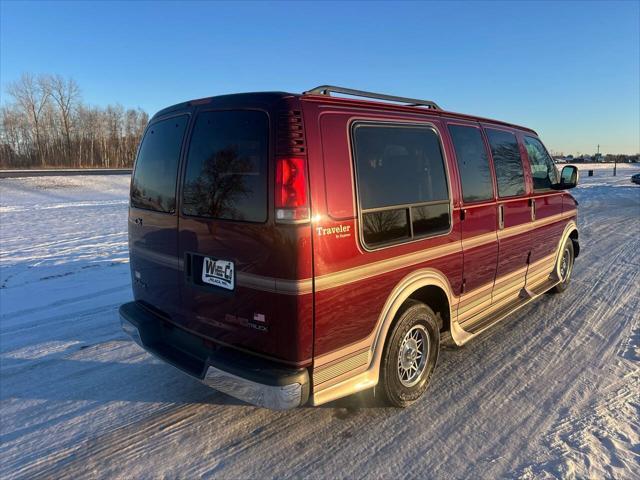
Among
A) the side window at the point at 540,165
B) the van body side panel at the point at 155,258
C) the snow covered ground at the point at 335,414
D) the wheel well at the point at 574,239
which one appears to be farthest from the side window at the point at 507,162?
the van body side panel at the point at 155,258

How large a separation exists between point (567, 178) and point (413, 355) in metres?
3.69

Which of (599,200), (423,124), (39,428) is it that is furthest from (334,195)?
(599,200)

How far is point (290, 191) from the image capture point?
2.41 metres

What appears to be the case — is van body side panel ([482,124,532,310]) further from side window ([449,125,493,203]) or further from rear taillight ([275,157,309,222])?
rear taillight ([275,157,309,222])

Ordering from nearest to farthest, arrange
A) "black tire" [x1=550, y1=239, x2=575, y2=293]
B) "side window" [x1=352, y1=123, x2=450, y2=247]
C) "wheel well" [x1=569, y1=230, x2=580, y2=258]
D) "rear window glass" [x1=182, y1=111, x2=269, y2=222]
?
"rear window glass" [x1=182, y1=111, x2=269, y2=222]
"side window" [x1=352, y1=123, x2=450, y2=247]
"black tire" [x1=550, y1=239, x2=575, y2=293]
"wheel well" [x1=569, y1=230, x2=580, y2=258]

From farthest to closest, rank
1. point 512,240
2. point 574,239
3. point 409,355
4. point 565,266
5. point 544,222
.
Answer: point 574,239, point 565,266, point 544,222, point 512,240, point 409,355

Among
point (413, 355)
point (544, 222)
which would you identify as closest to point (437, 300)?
point (413, 355)

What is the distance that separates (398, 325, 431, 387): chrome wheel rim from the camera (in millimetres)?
3244

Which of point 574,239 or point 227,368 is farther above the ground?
point 574,239

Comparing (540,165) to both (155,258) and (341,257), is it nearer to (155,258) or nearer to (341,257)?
(341,257)

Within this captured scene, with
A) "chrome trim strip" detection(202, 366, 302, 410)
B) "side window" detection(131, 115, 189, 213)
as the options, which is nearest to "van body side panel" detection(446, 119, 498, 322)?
"chrome trim strip" detection(202, 366, 302, 410)

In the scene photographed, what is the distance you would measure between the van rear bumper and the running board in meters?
2.08

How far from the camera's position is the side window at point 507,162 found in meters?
4.29

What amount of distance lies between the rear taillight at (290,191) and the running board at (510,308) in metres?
2.30
